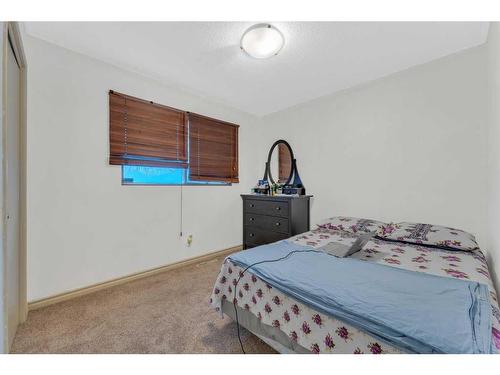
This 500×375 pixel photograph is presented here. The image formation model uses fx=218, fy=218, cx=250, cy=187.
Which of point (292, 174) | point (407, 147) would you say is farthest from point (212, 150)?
point (407, 147)

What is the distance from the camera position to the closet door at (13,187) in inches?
→ 51.6

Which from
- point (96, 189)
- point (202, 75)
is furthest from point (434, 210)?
point (96, 189)

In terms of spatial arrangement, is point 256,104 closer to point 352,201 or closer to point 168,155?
point 168,155

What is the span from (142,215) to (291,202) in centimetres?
169

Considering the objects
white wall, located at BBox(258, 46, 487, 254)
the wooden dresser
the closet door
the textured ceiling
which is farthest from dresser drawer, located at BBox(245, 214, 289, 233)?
the closet door

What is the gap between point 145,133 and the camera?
7.75 ft

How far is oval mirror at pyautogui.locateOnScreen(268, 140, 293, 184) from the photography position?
3234mm

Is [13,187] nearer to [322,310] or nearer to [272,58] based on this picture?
[322,310]

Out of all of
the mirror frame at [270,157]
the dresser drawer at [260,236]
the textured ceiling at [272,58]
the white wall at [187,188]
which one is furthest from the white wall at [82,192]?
the mirror frame at [270,157]

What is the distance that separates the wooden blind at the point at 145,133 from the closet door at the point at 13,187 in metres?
0.68

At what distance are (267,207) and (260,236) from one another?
15.7 inches

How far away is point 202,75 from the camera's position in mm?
2350

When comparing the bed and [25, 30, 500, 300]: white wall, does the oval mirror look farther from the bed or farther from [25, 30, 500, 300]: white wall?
the bed

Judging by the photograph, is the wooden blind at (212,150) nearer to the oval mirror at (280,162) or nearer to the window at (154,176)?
the window at (154,176)
